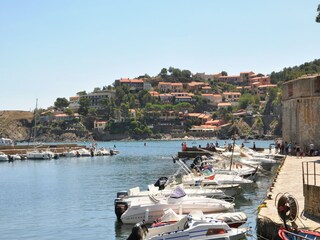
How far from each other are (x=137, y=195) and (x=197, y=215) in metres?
6.77

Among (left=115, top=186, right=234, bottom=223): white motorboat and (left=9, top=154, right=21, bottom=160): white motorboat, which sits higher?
(left=115, top=186, right=234, bottom=223): white motorboat

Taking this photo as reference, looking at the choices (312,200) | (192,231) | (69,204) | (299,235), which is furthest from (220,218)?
(69,204)

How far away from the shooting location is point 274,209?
17.9 m

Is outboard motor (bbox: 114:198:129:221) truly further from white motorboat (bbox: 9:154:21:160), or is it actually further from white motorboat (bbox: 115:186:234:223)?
white motorboat (bbox: 9:154:21:160)

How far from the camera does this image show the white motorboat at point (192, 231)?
16672mm

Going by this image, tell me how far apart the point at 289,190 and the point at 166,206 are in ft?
14.9

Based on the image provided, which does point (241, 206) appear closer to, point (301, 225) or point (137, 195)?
point (137, 195)

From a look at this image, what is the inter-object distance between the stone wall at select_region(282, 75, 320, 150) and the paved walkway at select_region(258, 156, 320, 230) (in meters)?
7.47

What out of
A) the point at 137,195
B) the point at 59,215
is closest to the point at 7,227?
the point at 59,215

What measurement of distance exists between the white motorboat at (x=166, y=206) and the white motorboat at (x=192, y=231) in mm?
3716

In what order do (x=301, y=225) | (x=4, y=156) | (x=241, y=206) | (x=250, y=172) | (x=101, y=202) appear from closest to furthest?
(x=301, y=225)
(x=241, y=206)
(x=101, y=202)
(x=250, y=172)
(x=4, y=156)

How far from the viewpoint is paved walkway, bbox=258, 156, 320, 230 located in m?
16.0

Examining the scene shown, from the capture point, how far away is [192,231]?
16.7 m

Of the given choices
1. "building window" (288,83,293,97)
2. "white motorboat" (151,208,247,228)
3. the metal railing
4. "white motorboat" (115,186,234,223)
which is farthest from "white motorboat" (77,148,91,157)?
"white motorboat" (151,208,247,228)
